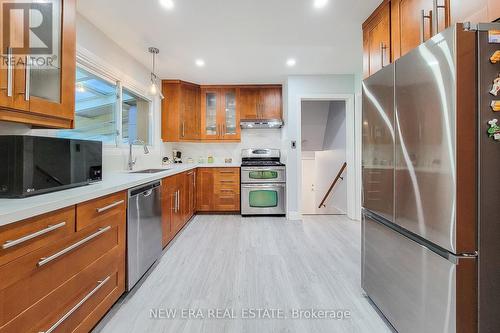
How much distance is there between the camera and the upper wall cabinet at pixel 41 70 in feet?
3.95

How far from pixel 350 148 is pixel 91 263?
382 centimetres

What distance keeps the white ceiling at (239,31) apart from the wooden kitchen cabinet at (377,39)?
100 mm

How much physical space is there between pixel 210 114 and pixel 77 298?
12.5 feet

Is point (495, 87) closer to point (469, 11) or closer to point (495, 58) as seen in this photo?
point (495, 58)

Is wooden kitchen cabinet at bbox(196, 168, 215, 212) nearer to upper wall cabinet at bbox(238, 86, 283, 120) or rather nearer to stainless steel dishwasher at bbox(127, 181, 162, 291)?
upper wall cabinet at bbox(238, 86, 283, 120)

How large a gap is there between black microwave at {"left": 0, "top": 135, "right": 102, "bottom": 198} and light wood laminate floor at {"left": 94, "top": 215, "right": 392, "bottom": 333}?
971 millimetres

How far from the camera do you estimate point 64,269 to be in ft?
3.96

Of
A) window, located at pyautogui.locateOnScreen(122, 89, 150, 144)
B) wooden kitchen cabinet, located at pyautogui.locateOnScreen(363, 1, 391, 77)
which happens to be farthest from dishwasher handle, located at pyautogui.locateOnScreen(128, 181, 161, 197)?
wooden kitchen cabinet, located at pyautogui.locateOnScreen(363, 1, 391, 77)

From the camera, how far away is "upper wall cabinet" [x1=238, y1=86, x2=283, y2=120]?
4.63 meters

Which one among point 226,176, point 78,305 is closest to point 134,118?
point 226,176

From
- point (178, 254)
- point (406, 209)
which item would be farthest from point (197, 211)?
point (406, 209)

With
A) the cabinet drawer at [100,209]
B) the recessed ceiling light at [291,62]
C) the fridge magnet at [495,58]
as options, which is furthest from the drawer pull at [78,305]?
the recessed ceiling light at [291,62]

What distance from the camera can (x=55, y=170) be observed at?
56.3 inches

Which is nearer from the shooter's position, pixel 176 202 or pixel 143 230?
pixel 143 230
